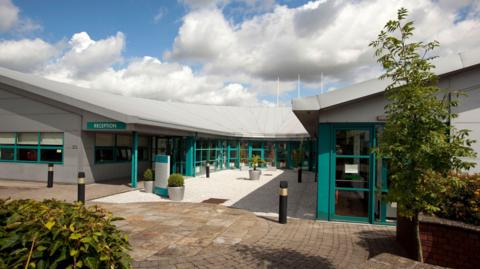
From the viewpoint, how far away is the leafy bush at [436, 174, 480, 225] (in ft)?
16.3

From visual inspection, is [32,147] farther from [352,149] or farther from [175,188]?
[352,149]

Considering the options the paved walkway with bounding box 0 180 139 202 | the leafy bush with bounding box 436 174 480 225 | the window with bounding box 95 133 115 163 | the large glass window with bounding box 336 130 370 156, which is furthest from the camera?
the window with bounding box 95 133 115 163

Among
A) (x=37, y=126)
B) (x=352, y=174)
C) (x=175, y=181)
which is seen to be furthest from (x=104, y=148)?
(x=352, y=174)

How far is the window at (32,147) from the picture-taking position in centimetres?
1449

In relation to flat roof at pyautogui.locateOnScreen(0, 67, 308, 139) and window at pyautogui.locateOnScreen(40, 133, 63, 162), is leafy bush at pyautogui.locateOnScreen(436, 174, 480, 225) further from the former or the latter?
window at pyautogui.locateOnScreen(40, 133, 63, 162)

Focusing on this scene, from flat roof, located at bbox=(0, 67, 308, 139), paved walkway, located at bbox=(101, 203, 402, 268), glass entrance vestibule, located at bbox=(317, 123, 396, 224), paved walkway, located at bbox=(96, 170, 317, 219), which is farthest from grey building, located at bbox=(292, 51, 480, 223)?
flat roof, located at bbox=(0, 67, 308, 139)

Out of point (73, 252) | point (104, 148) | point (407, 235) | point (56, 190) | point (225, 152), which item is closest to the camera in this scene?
point (73, 252)

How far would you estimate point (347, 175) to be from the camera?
834 cm

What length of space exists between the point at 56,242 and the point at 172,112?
2105 cm

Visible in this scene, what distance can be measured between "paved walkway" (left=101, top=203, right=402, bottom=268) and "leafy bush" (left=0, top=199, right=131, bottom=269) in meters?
2.55

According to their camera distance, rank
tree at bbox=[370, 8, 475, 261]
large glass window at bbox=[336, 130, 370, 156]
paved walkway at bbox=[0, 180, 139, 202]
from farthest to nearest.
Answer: paved walkway at bbox=[0, 180, 139, 202]
large glass window at bbox=[336, 130, 370, 156]
tree at bbox=[370, 8, 475, 261]

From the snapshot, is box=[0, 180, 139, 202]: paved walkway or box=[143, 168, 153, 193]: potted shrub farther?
box=[143, 168, 153, 193]: potted shrub

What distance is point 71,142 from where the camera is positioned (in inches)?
555

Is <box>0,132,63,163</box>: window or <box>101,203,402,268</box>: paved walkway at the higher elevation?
<box>0,132,63,163</box>: window
